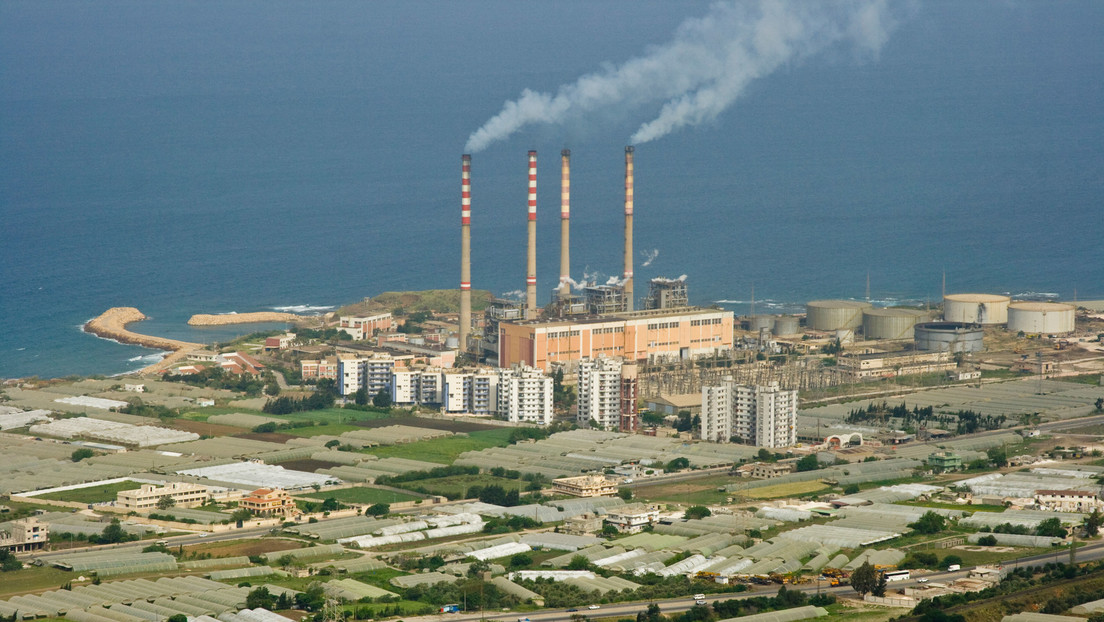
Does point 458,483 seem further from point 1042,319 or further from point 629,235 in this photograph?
point 1042,319

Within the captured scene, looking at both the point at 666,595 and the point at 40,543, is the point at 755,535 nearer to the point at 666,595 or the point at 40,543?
the point at 666,595

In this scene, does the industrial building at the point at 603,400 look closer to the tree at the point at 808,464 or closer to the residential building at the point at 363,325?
the tree at the point at 808,464

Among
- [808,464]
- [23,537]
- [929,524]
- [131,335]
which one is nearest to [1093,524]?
[929,524]

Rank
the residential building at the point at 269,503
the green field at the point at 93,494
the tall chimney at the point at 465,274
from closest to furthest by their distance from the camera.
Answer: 1. the residential building at the point at 269,503
2. the green field at the point at 93,494
3. the tall chimney at the point at 465,274

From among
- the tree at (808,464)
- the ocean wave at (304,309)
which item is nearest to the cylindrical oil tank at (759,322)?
the ocean wave at (304,309)

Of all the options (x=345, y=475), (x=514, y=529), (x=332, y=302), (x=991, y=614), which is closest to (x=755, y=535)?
(x=514, y=529)
